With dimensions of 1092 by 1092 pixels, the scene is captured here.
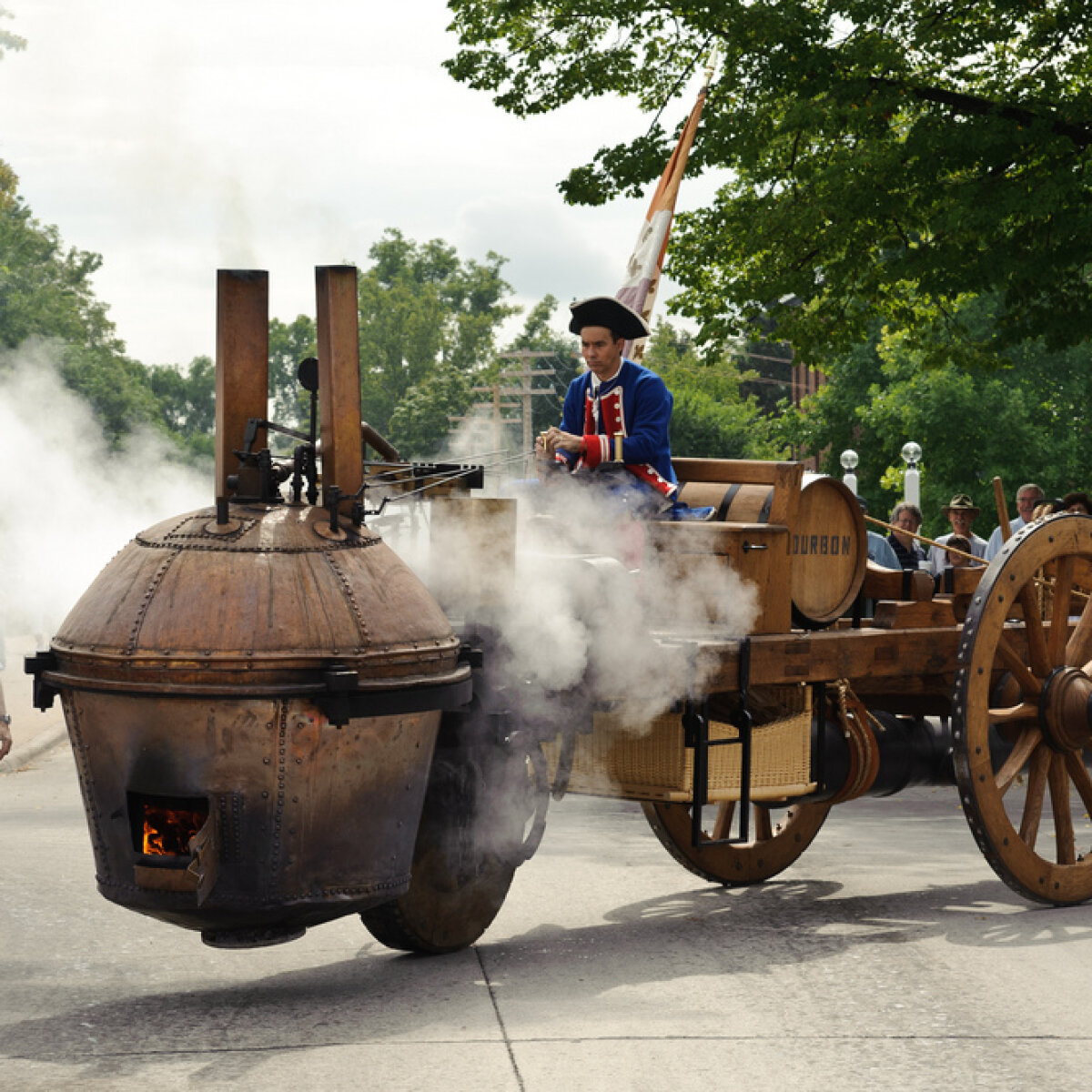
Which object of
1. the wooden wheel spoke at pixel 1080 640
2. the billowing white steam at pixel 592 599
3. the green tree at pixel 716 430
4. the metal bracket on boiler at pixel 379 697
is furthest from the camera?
the green tree at pixel 716 430

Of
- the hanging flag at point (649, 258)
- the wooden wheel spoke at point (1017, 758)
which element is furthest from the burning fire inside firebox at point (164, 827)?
the hanging flag at point (649, 258)

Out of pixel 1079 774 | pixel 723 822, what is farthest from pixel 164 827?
pixel 1079 774

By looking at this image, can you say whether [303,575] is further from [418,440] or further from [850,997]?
[418,440]

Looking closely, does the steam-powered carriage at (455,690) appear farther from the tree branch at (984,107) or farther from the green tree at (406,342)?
the green tree at (406,342)

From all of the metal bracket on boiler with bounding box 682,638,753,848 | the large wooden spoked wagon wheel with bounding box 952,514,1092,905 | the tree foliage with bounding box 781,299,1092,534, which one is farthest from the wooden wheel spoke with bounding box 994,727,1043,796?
the tree foliage with bounding box 781,299,1092,534

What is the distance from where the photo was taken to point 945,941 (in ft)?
22.1

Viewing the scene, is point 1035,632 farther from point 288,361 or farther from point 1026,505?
point 288,361

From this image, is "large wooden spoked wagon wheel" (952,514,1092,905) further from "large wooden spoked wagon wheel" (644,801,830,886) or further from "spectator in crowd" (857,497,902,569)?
"spectator in crowd" (857,497,902,569)

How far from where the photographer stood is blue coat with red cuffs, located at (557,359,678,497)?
691cm

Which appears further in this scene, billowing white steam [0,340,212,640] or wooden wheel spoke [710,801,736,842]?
wooden wheel spoke [710,801,736,842]

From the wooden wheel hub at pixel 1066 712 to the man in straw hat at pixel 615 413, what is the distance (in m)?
1.87

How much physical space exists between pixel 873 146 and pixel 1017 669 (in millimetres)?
7668

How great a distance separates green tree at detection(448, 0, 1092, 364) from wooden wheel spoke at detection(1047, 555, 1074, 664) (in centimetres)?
594

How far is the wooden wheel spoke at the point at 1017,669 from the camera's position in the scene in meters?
7.27
